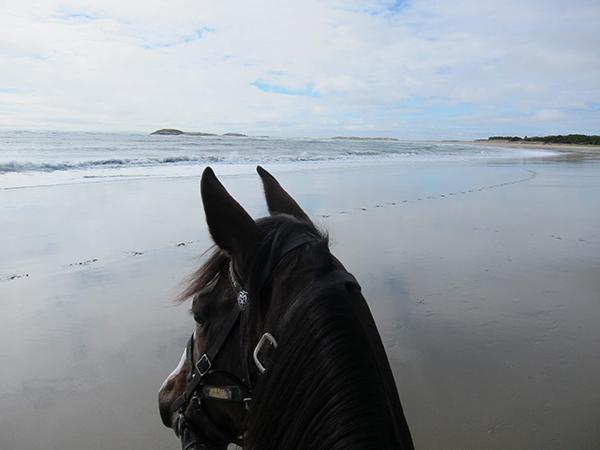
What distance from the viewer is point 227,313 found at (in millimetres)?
1196

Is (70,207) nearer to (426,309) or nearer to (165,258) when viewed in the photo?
(165,258)

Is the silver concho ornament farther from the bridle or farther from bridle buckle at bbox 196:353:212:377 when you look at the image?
bridle buckle at bbox 196:353:212:377

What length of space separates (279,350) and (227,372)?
0.97ft

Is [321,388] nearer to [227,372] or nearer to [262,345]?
[262,345]

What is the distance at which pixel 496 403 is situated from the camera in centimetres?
247

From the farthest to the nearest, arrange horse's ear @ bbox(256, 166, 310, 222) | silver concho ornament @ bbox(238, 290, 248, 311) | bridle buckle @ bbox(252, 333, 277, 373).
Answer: horse's ear @ bbox(256, 166, 310, 222) → silver concho ornament @ bbox(238, 290, 248, 311) → bridle buckle @ bbox(252, 333, 277, 373)

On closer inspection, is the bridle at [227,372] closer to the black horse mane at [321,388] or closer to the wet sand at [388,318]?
the black horse mane at [321,388]

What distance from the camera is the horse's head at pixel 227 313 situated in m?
1.04

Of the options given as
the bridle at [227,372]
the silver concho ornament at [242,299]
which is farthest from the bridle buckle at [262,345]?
the silver concho ornament at [242,299]

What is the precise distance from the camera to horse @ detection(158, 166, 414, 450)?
84 centimetres

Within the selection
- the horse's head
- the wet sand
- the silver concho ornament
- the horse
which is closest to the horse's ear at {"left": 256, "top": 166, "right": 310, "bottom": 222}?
the horse's head

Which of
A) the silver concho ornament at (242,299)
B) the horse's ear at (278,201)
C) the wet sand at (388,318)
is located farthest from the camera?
the wet sand at (388,318)

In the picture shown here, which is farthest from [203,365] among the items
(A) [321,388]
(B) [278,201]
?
(B) [278,201]

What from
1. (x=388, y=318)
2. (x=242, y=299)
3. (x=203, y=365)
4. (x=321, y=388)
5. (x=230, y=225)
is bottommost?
(x=388, y=318)
